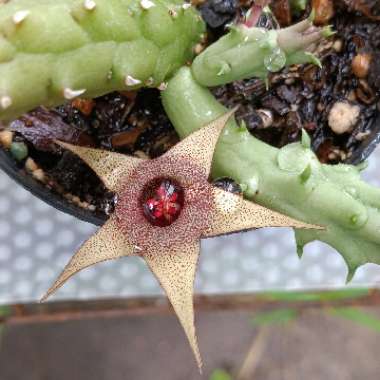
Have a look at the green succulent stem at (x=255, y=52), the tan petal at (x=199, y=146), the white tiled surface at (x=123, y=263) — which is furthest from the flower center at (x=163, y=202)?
the white tiled surface at (x=123, y=263)

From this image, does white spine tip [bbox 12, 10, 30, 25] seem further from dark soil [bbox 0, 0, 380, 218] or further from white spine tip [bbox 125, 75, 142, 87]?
dark soil [bbox 0, 0, 380, 218]

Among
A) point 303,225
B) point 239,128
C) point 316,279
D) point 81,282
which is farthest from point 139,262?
point 303,225

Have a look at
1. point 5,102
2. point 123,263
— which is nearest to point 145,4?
point 5,102

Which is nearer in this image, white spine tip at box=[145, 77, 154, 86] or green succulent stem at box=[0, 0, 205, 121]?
green succulent stem at box=[0, 0, 205, 121]

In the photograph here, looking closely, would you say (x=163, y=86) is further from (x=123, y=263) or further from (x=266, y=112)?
(x=123, y=263)

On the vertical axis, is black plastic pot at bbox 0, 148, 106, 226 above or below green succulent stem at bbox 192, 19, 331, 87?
below

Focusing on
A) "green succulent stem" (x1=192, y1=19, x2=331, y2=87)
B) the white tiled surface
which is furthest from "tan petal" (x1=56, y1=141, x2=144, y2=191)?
the white tiled surface

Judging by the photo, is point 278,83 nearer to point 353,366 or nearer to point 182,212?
point 182,212
